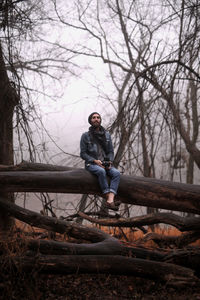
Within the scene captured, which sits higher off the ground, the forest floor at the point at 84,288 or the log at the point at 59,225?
the log at the point at 59,225

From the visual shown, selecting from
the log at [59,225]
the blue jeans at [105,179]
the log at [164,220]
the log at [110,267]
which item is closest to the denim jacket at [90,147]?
the blue jeans at [105,179]

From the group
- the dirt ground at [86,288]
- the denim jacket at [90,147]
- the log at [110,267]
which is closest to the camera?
the dirt ground at [86,288]

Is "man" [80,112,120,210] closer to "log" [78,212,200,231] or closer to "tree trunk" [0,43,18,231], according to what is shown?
"log" [78,212,200,231]

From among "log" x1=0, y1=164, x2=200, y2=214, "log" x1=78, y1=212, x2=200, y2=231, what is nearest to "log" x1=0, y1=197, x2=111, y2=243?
"log" x1=78, y1=212, x2=200, y2=231

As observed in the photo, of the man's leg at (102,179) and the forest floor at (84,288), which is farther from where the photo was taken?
the man's leg at (102,179)

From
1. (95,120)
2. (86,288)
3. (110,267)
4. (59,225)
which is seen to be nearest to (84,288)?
(86,288)

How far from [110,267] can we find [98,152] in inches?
44.4

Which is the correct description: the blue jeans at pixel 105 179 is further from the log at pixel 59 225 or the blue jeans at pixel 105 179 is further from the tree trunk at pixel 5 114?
the tree trunk at pixel 5 114

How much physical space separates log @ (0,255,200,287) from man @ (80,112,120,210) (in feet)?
1.70

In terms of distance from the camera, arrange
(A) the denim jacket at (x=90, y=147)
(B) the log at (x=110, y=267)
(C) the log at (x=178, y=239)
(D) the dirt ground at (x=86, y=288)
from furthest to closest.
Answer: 1. (C) the log at (x=178, y=239)
2. (A) the denim jacket at (x=90, y=147)
3. (B) the log at (x=110, y=267)
4. (D) the dirt ground at (x=86, y=288)

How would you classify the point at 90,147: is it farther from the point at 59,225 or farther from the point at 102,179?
the point at 59,225

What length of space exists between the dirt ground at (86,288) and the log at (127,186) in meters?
0.76

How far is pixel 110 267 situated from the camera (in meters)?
2.68

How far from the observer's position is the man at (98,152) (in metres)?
2.68
